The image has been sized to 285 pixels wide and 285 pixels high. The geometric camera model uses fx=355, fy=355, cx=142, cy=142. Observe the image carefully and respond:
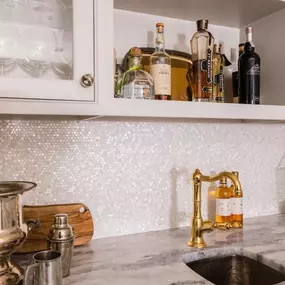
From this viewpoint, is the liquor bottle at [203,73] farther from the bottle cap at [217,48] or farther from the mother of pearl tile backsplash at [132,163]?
the mother of pearl tile backsplash at [132,163]

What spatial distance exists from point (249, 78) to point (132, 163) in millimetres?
571

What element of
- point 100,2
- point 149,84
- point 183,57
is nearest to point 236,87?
point 183,57

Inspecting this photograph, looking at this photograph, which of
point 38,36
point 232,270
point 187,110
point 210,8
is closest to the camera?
point 38,36

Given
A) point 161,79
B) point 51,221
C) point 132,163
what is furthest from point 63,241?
point 161,79

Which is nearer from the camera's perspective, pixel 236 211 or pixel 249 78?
pixel 249 78

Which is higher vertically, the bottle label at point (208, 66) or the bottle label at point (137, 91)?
the bottle label at point (208, 66)

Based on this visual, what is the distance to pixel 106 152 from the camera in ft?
4.61

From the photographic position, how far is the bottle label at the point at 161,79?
4.02 feet

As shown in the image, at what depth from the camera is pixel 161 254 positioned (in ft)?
3.97

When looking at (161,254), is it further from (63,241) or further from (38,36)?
(38,36)

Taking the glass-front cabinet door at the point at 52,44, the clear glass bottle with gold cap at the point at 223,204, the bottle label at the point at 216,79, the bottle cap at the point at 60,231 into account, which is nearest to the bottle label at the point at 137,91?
the glass-front cabinet door at the point at 52,44

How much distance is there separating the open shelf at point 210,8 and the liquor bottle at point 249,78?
11cm

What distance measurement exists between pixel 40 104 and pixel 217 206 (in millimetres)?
907

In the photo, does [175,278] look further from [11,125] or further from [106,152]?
[11,125]
